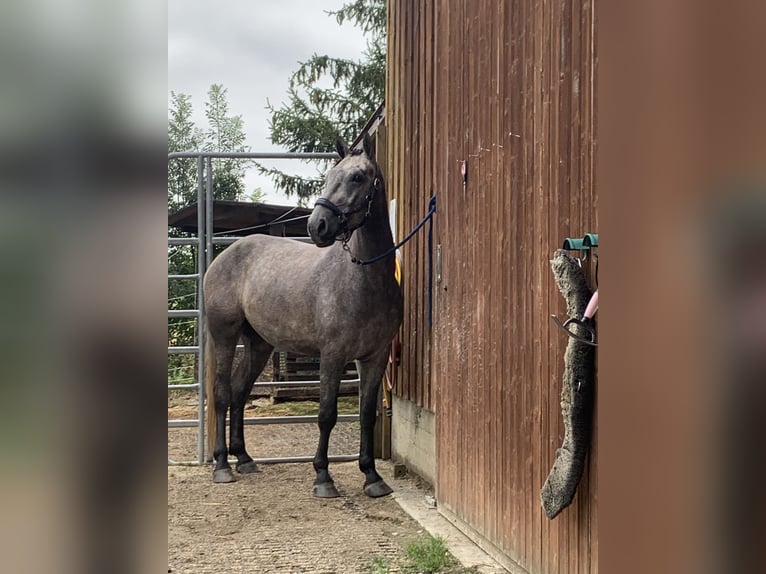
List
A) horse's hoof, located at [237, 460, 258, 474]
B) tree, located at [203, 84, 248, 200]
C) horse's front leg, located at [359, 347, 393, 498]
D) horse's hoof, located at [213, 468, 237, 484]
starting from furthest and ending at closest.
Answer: tree, located at [203, 84, 248, 200] < horse's hoof, located at [237, 460, 258, 474] < horse's hoof, located at [213, 468, 237, 484] < horse's front leg, located at [359, 347, 393, 498]

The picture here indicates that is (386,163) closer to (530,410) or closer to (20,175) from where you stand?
(530,410)

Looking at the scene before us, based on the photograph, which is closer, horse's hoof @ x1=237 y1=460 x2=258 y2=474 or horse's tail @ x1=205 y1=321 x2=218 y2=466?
horse's hoof @ x1=237 y1=460 x2=258 y2=474

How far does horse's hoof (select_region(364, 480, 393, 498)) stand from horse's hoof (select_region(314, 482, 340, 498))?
213 mm

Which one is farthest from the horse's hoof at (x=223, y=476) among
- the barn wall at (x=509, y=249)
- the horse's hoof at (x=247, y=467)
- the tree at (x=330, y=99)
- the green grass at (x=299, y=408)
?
the tree at (x=330, y=99)

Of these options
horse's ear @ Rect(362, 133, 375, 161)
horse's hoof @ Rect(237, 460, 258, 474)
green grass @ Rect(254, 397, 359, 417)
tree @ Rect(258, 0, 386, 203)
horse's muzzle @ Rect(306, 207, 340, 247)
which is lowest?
green grass @ Rect(254, 397, 359, 417)

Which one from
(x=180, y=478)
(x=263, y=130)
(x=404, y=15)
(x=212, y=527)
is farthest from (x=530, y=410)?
(x=263, y=130)

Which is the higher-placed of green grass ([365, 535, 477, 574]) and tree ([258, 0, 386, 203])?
tree ([258, 0, 386, 203])

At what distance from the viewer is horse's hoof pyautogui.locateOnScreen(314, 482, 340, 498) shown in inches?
196

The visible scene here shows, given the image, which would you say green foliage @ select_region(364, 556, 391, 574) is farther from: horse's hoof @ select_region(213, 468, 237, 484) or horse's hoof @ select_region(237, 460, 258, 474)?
horse's hoof @ select_region(237, 460, 258, 474)

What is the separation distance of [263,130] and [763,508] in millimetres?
17880

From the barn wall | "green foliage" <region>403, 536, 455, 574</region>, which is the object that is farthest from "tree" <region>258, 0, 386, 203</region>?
"green foliage" <region>403, 536, 455, 574</region>

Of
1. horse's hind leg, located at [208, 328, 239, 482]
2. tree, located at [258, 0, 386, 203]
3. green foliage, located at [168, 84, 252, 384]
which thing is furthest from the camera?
tree, located at [258, 0, 386, 203]

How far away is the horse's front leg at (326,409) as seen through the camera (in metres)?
5.09

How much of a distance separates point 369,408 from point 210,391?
168cm
